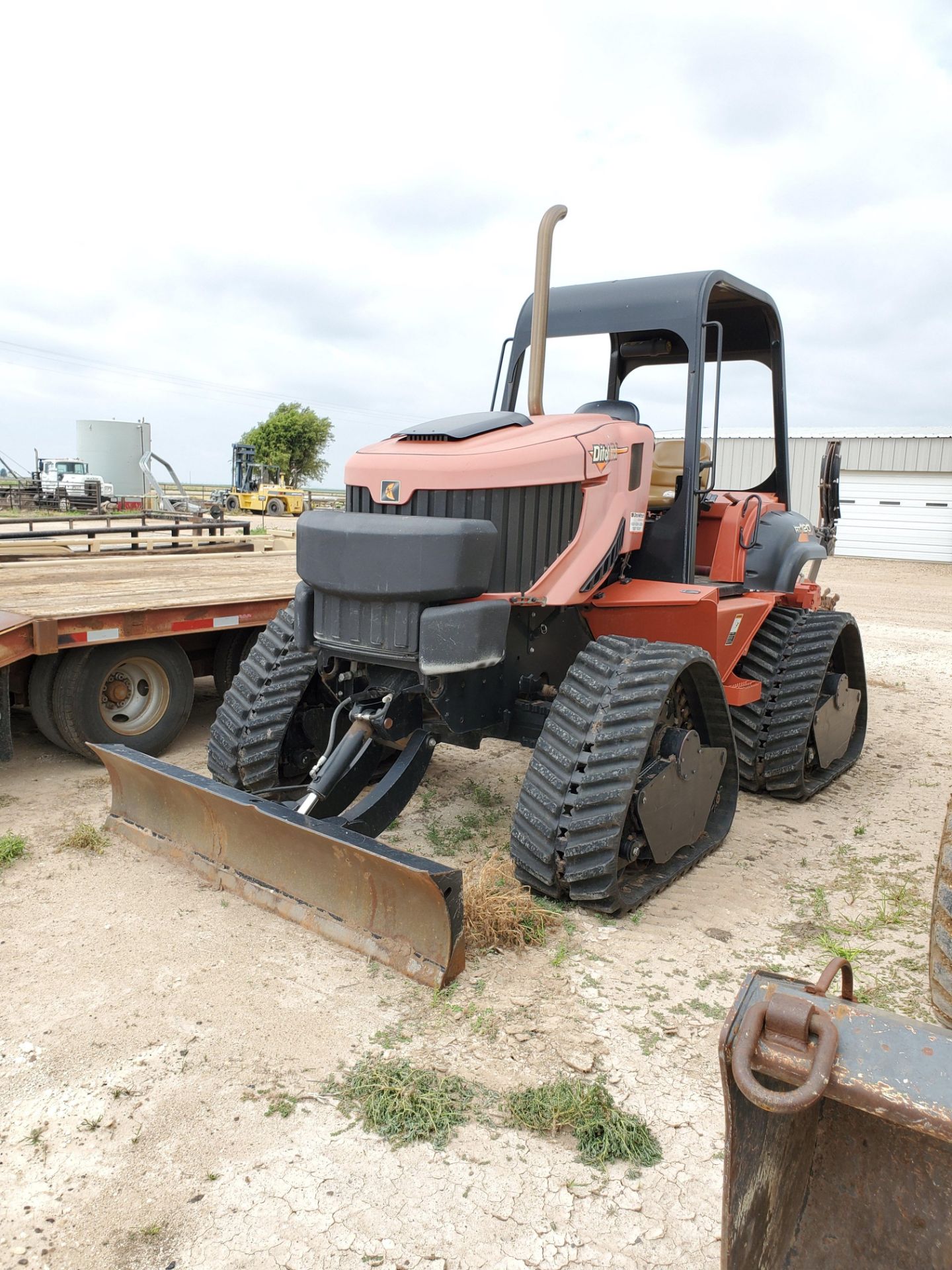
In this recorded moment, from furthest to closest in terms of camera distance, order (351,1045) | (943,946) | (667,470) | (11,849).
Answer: (667,470) < (11,849) < (351,1045) < (943,946)

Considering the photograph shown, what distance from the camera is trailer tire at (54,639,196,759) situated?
18.5 ft

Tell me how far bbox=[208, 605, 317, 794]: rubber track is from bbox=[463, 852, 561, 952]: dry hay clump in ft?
4.12

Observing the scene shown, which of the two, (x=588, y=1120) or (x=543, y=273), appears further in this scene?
(x=543, y=273)

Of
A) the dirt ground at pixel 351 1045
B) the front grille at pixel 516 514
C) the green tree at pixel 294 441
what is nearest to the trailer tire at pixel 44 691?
the dirt ground at pixel 351 1045

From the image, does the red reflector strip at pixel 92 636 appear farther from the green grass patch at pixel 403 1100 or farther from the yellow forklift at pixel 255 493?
the yellow forklift at pixel 255 493

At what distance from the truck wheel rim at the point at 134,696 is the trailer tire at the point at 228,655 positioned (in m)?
0.65

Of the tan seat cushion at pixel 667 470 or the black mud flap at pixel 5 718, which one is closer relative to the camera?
the tan seat cushion at pixel 667 470

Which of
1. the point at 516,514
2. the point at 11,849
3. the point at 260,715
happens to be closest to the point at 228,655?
the point at 260,715

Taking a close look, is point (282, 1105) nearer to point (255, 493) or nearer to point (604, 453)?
point (604, 453)

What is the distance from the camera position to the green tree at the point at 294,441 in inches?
2207

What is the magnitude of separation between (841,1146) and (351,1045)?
166 cm

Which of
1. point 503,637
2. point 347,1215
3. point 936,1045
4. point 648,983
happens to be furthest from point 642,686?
point 936,1045

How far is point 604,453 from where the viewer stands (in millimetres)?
4000

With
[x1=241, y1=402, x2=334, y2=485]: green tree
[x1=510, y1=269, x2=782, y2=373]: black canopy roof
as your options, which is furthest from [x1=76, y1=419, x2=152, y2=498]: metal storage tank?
[x1=510, y1=269, x2=782, y2=373]: black canopy roof
